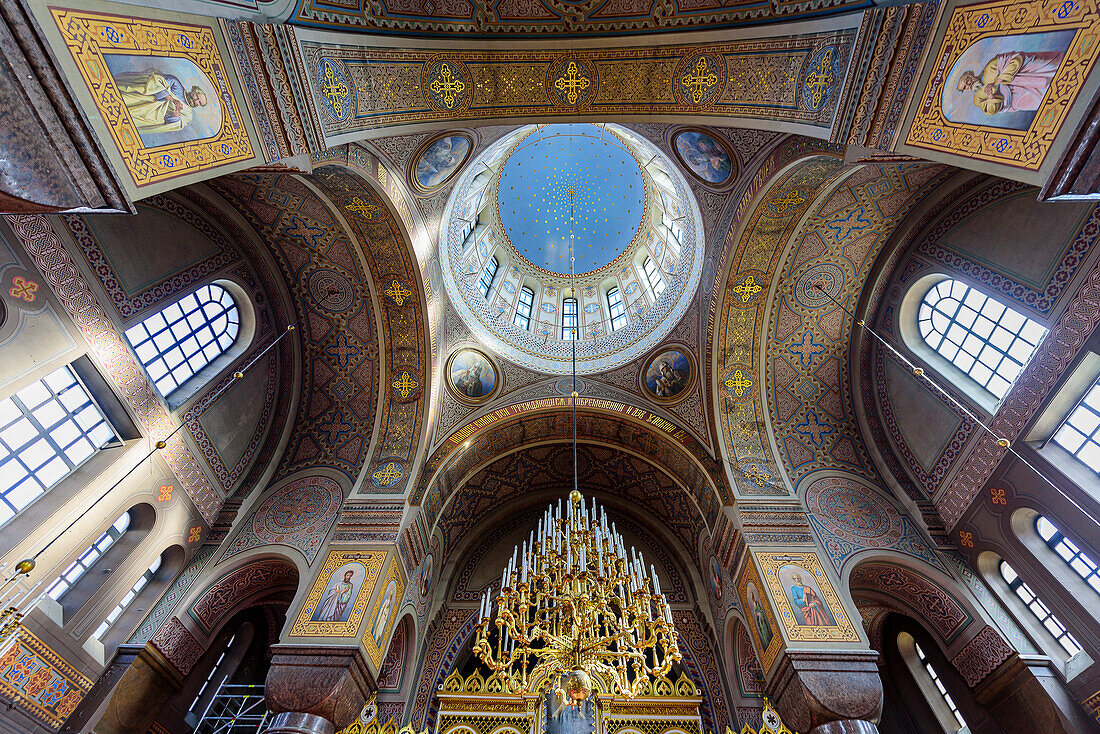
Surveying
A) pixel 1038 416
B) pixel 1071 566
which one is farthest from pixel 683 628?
pixel 1038 416

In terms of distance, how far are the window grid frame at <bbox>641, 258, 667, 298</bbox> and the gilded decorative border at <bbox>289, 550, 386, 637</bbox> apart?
921 centimetres

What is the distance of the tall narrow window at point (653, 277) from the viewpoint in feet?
44.5

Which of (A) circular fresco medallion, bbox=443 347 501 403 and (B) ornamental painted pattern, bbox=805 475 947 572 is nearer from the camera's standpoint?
(B) ornamental painted pattern, bbox=805 475 947 572

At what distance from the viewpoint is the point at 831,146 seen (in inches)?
266

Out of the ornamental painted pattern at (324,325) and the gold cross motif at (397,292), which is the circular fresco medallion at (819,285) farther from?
the ornamental painted pattern at (324,325)

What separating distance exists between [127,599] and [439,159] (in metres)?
9.44

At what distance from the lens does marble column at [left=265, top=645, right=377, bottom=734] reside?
684 centimetres

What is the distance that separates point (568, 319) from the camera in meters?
14.9

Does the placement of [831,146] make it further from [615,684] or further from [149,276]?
[149,276]

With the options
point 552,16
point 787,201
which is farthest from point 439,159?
point 787,201

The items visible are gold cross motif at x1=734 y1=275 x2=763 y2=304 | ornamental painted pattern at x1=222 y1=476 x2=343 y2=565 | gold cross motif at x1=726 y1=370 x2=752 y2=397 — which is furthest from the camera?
gold cross motif at x1=726 y1=370 x2=752 y2=397

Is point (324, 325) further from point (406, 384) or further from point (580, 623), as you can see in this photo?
point (580, 623)

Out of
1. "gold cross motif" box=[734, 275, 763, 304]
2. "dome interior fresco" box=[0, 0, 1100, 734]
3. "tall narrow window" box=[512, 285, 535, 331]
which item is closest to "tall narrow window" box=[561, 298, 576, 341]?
"dome interior fresco" box=[0, 0, 1100, 734]

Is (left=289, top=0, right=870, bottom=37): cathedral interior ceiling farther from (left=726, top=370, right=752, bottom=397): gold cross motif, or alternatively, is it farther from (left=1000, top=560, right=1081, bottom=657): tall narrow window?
(left=1000, top=560, right=1081, bottom=657): tall narrow window
